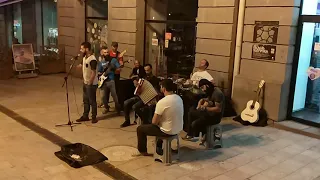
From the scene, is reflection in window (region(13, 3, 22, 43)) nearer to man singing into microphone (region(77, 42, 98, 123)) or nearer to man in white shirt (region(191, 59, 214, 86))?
man singing into microphone (region(77, 42, 98, 123))

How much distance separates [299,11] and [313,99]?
210 centimetres

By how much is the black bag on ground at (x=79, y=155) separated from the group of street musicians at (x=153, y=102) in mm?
742

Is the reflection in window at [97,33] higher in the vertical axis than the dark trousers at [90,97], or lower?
higher

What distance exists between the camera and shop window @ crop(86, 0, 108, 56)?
43.8ft

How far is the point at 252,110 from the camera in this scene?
324 inches

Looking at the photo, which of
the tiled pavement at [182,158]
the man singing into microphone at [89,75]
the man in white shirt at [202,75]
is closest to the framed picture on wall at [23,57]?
the tiled pavement at [182,158]

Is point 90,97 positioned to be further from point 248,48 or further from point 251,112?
point 248,48

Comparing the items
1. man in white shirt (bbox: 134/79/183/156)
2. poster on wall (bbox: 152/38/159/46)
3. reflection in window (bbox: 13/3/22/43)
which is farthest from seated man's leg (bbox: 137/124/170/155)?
reflection in window (bbox: 13/3/22/43)

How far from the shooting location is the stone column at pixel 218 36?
8.76 metres

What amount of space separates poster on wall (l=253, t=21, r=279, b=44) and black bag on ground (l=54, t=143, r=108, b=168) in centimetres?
458

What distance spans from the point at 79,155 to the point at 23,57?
350 inches

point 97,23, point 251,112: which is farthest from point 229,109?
point 97,23

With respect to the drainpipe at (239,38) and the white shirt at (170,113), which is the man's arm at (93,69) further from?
the drainpipe at (239,38)

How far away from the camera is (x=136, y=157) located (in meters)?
6.05
